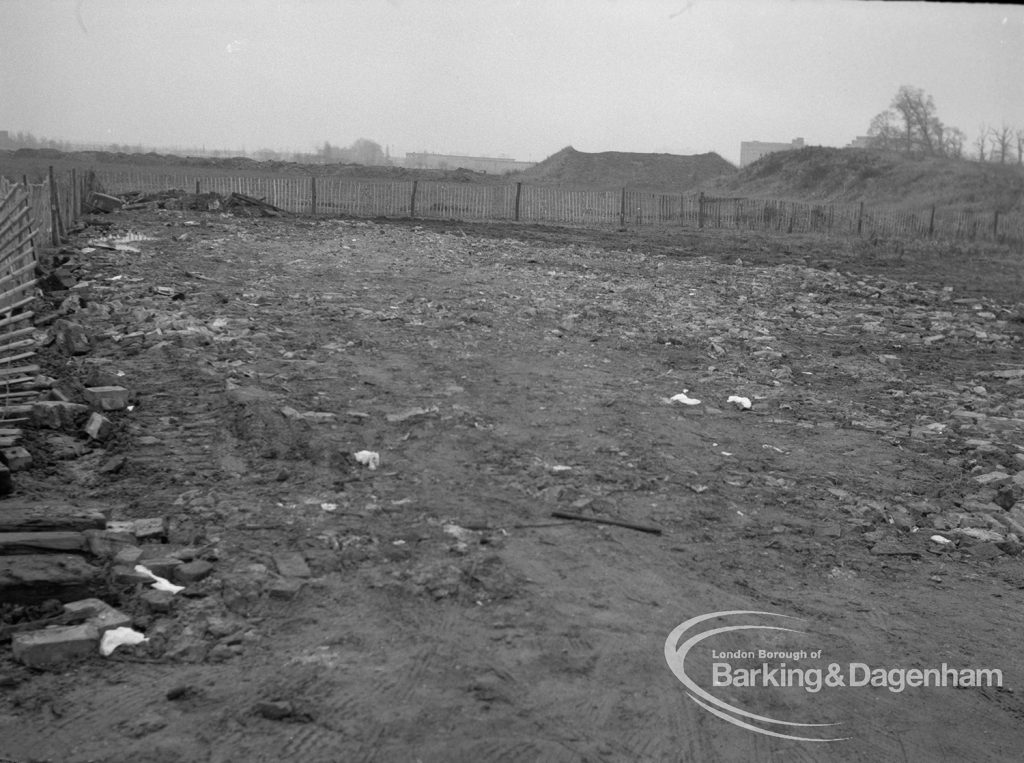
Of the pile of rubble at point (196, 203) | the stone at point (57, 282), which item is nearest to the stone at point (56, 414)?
the stone at point (57, 282)

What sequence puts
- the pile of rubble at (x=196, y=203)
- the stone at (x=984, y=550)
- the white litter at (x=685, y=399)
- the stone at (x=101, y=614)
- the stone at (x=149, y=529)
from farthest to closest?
the pile of rubble at (x=196, y=203) < the white litter at (x=685, y=399) < the stone at (x=984, y=550) < the stone at (x=149, y=529) < the stone at (x=101, y=614)

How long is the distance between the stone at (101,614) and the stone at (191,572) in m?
0.28

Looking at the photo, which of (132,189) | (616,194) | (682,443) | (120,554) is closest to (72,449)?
(120,554)

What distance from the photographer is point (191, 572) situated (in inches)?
126

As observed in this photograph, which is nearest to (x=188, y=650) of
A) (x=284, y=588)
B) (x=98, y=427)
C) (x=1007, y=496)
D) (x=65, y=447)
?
(x=284, y=588)

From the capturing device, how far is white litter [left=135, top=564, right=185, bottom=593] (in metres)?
3.10

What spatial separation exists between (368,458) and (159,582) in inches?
61.4

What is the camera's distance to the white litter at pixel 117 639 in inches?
107

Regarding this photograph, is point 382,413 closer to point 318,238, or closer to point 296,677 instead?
point 296,677

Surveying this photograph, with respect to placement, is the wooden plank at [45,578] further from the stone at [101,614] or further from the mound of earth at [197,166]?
the mound of earth at [197,166]

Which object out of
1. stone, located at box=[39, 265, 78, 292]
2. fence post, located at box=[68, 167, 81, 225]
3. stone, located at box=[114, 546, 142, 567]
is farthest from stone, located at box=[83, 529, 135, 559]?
fence post, located at box=[68, 167, 81, 225]

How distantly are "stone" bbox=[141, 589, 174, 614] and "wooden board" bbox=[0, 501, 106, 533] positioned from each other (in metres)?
0.59

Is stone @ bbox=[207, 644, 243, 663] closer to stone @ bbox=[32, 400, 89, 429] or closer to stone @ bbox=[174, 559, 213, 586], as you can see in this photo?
stone @ bbox=[174, 559, 213, 586]

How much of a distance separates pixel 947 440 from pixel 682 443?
6.11 feet
